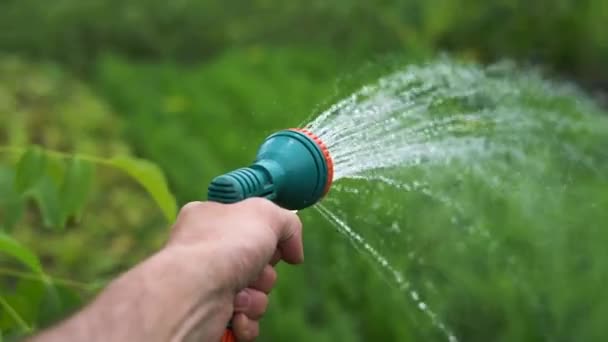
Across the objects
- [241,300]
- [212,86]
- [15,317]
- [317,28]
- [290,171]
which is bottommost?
[15,317]

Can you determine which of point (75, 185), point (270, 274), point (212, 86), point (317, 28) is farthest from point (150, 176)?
point (317, 28)

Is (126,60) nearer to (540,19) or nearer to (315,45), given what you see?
(315,45)

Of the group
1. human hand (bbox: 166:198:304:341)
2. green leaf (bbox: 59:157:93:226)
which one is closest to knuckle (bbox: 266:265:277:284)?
human hand (bbox: 166:198:304:341)

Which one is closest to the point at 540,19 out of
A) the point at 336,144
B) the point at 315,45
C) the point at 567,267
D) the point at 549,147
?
the point at 315,45

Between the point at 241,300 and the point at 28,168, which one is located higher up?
the point at 241,300

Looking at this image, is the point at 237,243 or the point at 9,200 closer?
the point at 237,243

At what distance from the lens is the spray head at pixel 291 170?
123 centimetres

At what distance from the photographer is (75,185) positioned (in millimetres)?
1630

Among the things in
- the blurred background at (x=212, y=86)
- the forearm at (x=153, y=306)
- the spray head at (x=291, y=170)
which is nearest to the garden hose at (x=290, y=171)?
the spray head at (x=291, y=170)

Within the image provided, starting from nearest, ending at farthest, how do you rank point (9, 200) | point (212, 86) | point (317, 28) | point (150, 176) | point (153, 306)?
point (153, 306)
point (150, 176)
point (9, 200)
point (212, 86)
point (317, 28)

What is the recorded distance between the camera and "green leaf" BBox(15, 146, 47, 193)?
157 centimetres

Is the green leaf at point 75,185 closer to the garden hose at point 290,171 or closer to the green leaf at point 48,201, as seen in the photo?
the green leaf at point 48,201

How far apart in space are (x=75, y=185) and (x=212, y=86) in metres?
3.54

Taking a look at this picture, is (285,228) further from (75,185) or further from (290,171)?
(75,185)
